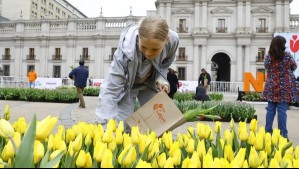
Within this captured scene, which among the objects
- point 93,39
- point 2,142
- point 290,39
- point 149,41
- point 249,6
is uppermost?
point 249,6

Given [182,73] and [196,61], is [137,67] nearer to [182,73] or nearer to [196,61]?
[196,61]

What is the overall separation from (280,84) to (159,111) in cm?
324

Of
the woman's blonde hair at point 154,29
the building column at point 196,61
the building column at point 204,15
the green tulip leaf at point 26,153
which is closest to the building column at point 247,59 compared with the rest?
the building column at point 196,61

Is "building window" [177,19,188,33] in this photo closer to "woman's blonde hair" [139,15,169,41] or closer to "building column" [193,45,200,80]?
"building column" [193,45,200,80]

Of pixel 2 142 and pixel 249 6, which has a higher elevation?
pixel 249 6

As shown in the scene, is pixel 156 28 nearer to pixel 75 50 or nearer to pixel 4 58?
pixel 75 50

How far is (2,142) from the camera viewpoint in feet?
4.48

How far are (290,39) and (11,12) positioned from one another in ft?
166

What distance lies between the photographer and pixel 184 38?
3281cm

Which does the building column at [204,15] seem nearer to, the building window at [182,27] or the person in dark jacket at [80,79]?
the building window at [182,27]

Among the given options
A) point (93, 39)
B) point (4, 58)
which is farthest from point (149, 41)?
point (4, 58)

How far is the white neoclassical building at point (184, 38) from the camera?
1235 inches

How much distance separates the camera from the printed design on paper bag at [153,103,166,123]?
185 centimetres

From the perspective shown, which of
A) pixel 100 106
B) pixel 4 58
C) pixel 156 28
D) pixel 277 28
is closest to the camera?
pixel 156 28
